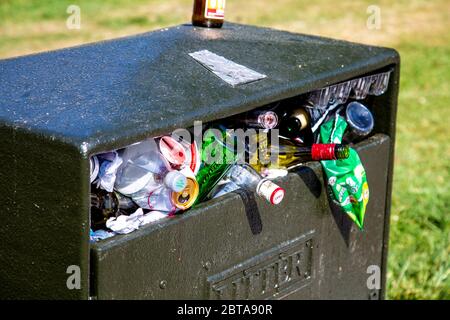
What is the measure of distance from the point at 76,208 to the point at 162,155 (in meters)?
0.41

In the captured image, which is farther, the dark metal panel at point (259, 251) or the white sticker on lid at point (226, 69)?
the white sticker on lid at point (226, 69)

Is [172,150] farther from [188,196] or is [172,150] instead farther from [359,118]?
[359,118]

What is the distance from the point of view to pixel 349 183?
9.19 feet

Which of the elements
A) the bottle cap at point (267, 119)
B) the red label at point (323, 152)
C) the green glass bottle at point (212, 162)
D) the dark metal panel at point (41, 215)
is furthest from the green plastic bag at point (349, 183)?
the dark metal panel at point (41, 215)

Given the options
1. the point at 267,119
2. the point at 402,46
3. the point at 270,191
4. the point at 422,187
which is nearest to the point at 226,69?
the point at 267,119

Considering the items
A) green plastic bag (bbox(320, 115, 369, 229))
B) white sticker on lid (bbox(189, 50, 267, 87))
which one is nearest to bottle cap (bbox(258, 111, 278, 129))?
white sticker on lid (bbox(189, 50, 267, 87))

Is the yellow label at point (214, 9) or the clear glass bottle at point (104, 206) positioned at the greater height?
Answer: the yellow label at point (214, 9)

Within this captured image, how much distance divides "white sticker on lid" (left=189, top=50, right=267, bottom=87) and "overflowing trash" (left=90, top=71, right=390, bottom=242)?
0.14 meters

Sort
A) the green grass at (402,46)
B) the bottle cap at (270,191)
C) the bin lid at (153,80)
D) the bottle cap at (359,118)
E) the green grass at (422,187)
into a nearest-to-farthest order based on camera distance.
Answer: the bin lid at (153,80) < the bottle cap at (270,191) < the bottle cap at (359,118) < the green grass at (422,187) < the green grass at (402,46)

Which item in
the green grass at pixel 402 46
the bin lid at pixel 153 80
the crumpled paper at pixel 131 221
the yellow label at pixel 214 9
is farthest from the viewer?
the green grass at pixel 402 46

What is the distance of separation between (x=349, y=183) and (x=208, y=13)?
860 mm

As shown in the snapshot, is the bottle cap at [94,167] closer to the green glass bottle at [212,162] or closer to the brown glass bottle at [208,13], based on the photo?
the green glass bottle at [212,162]

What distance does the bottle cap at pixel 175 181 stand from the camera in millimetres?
2311

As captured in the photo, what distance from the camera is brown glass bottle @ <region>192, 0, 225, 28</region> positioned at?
10.2 feet
